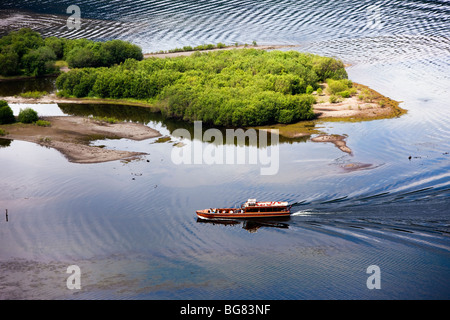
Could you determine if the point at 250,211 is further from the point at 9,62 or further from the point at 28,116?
the point at 9,62

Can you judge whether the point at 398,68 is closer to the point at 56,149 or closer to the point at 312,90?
the point at 312,90

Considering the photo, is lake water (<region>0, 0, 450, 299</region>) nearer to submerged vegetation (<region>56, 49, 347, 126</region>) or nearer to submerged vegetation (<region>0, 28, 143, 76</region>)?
submerged vegetation (<region>56, 49, 347, 126</region>)

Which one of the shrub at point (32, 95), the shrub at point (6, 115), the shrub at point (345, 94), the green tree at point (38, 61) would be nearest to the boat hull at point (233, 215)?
the shrub at point (345, 94)

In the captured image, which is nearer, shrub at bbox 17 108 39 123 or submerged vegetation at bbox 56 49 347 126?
submerged vegetation at bbox 56 49 347 126

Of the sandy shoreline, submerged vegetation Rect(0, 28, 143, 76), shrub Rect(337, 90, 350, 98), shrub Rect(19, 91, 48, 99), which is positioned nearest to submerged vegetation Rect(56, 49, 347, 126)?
shrub Rect(19, 91, 48, 99)

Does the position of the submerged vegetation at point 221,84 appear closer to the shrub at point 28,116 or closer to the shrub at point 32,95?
the shrub at point 32,95
